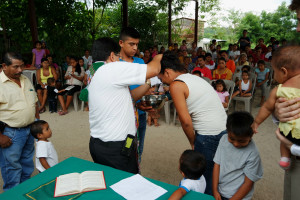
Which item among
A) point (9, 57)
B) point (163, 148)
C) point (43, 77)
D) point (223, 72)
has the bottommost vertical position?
point (163, 148)

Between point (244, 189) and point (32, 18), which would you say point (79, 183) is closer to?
point (244, 189)

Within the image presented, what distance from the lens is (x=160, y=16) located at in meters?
15.4

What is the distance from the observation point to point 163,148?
3820 mm

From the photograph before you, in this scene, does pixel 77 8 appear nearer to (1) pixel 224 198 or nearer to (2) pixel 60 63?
(2) pixel 60 63

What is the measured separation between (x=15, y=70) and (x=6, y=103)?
0.32 meters

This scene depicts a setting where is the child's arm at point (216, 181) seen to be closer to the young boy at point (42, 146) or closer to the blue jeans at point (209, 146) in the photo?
the blue jeans at point (209, 146)

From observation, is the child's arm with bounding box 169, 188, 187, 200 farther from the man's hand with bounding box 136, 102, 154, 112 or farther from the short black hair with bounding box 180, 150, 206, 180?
the man's hand with bounding box 136, 102, 154, 112

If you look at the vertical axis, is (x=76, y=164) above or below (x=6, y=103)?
below

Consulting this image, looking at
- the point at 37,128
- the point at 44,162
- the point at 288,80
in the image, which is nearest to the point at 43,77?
the point at 37,128

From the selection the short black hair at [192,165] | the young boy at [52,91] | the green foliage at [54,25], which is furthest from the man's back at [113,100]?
the green foliage at [54,25]

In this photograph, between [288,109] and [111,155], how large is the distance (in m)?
1.16

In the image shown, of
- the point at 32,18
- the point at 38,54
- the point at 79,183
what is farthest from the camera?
the point at 32,18

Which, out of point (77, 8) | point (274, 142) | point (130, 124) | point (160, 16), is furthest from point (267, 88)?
point (160, 16)

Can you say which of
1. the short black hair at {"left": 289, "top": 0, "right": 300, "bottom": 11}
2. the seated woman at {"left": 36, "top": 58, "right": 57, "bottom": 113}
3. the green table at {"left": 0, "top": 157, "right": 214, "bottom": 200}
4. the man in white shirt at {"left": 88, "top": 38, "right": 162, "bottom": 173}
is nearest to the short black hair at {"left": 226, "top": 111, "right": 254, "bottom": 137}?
the green table at {"left": 0, "top": 157, "right": 214, "bottom": 200}
